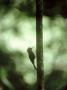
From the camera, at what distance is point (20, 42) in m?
2.05

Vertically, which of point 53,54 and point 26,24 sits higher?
point 26,24

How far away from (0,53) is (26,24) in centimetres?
28

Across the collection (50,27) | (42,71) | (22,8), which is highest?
(22,8)

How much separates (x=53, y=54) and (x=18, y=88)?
363mm

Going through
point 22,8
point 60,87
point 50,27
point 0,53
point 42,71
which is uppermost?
point 22,8

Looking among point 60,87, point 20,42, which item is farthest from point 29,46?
point 60,87

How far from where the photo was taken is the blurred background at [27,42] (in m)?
2.03

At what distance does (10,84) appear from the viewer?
6.85ft

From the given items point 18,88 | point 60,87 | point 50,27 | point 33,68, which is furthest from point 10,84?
point 50,27

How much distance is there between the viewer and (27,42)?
205 centimetres

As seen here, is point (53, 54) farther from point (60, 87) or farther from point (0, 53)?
point (0, 53)

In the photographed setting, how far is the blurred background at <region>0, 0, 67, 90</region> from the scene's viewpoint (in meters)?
2.03

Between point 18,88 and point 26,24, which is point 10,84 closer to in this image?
point 18,88

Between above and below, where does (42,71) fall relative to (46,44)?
below
